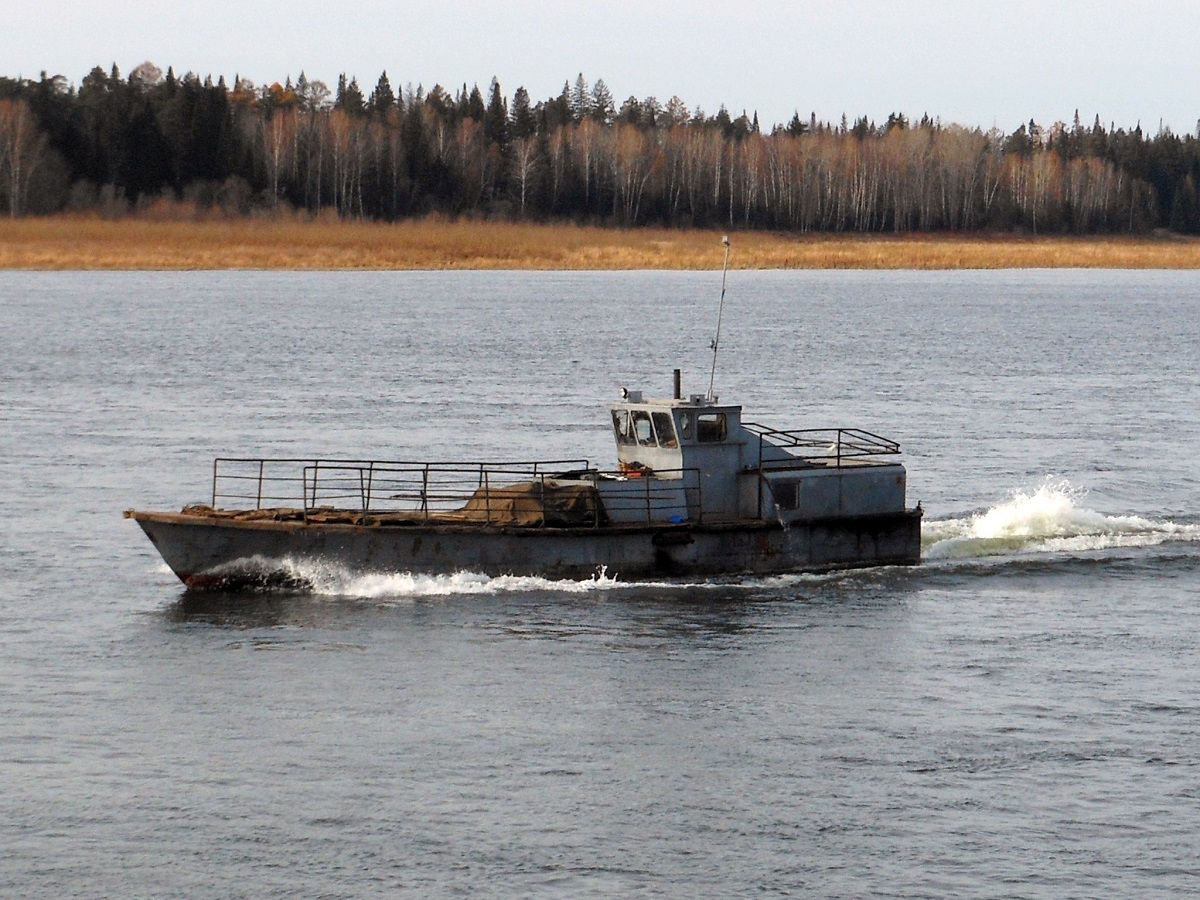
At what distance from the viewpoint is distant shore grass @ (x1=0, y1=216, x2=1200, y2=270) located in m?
139

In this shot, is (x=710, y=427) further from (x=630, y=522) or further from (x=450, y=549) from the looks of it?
(x=450, y=549)

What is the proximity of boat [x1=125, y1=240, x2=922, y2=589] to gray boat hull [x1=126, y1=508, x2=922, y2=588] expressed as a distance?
20mm

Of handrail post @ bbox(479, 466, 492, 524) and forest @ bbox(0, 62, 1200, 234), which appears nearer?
handrail post @ bbox(479, 466, 492, 524)

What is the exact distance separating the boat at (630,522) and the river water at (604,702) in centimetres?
55

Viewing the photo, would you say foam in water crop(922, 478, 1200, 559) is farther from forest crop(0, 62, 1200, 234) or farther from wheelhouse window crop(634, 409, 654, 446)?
forest crop(0, 62, 1200, 234)

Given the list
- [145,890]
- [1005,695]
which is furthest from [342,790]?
[1005,695]

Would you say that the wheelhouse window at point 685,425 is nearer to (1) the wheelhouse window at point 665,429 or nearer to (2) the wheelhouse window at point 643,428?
(1) the wheelhouse window at point 665,429

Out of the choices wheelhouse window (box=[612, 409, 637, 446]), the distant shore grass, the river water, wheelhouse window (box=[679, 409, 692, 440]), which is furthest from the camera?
the distant shore grass

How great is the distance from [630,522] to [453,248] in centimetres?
11504

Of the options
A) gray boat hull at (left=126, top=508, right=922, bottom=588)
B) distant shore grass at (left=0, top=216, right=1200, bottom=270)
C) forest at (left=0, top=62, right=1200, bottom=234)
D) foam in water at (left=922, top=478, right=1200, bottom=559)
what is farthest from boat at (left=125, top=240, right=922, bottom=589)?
forest at (left=0, top=62, right=1200, bottom=234)

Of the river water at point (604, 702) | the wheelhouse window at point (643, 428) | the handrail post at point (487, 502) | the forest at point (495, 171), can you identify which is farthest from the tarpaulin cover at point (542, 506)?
the forest at point (495, 171)

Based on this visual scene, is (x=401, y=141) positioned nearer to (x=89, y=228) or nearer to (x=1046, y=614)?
(x=89, y=228)

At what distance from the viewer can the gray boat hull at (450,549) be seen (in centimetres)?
3528

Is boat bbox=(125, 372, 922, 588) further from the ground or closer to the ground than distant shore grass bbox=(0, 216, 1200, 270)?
closer to the ground
